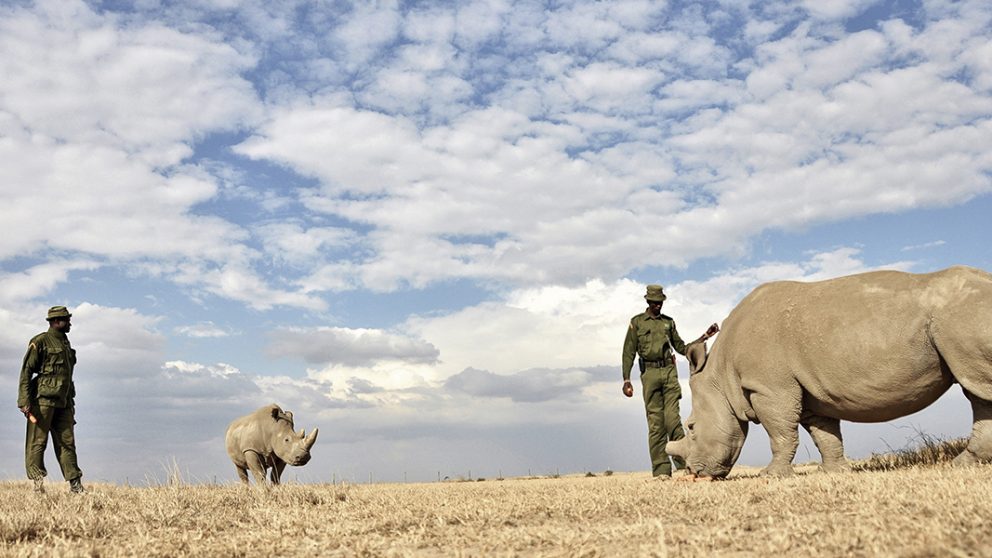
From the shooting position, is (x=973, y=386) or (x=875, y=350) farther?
(x=875, y=350)

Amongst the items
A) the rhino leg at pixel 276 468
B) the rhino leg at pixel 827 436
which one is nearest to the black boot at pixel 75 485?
the rhino leg at pixel 276 468

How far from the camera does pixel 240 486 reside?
1099 centimetres

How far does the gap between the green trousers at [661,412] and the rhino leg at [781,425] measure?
174 centimetres

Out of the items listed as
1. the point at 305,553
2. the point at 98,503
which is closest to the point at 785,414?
the point at 305,553

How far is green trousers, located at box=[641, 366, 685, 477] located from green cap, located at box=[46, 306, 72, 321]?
28.8 feet

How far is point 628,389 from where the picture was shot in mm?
12438

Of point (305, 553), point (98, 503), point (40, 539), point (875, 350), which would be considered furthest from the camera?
point (875, 350)

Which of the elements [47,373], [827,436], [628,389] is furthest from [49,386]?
[827,436]

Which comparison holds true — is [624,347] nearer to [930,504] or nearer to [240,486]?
[240,486]

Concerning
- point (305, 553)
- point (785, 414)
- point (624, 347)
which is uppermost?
point (624, 347)

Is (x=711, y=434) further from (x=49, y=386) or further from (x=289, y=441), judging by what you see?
(x=49, y=386)

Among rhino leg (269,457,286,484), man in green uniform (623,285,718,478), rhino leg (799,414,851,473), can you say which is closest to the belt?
man in green uniform (623,285,718,478)

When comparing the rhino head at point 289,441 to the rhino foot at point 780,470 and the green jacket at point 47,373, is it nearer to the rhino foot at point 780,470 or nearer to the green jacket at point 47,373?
the green jacket at point 47,373

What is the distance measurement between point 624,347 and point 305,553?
8008 millimetres
